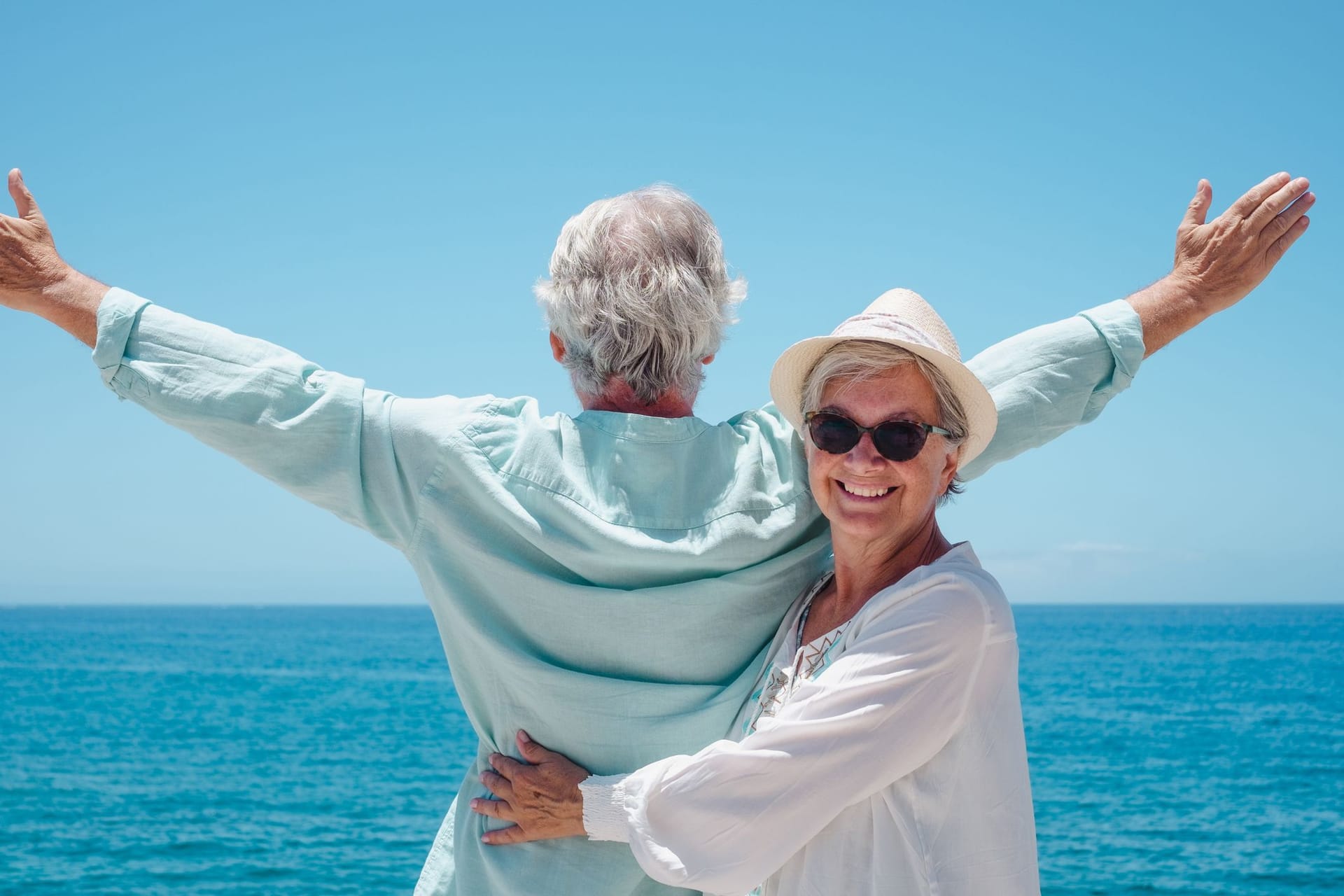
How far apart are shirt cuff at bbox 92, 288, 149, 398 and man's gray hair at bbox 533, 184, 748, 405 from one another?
2.45ft

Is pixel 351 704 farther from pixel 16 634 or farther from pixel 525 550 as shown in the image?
pixel 16 634

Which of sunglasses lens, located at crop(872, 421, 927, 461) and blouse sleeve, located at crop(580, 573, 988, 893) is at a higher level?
sunglasses lens, located at crop(872, 421, 927, 461)

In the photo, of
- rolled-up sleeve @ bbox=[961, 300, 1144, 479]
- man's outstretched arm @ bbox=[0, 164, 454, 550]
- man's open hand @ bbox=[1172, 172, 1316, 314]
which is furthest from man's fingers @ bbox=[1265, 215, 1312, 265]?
man's outstretched arm @ bbox=[0, 164, 454, 550]

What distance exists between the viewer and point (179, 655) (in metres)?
67.4

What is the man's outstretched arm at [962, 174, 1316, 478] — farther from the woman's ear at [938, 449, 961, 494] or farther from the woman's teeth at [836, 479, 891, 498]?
the woman's teeth at [836, 479, 891, 498]

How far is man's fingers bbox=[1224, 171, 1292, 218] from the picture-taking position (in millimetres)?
2396

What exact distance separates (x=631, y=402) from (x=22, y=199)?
1.22 meters

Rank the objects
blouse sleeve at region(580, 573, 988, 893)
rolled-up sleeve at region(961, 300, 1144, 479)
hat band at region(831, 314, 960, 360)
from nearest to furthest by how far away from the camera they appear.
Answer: blouse sleeve at region(580, 573, 988, 893) → hat band at region(831, 314, 960, 360) → rolled-up sleeve at region(961, 300, 1144, 479)

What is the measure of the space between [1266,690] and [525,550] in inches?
2096

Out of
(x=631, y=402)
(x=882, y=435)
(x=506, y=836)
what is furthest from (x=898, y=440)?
(x=506, y=836)

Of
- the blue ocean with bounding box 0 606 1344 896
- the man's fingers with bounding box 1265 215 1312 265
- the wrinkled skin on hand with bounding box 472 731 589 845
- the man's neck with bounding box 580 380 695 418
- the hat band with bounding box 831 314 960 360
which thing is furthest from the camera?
the blue ocean with bounding box 0 606 1344 896

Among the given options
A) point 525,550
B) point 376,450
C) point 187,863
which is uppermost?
point 376,450

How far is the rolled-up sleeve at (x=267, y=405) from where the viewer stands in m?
1.98

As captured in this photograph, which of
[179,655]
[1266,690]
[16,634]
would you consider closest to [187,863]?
[1266,690]
